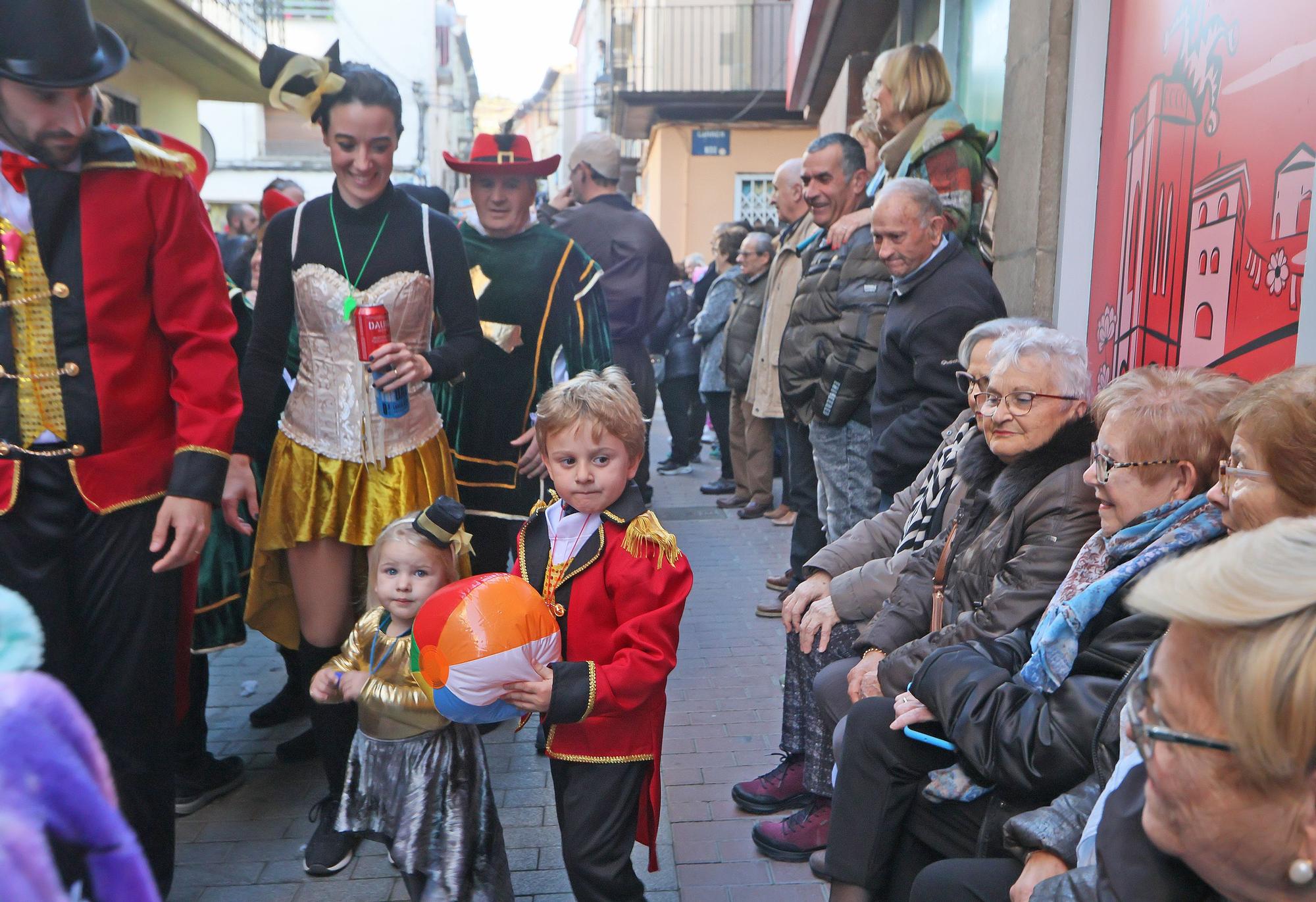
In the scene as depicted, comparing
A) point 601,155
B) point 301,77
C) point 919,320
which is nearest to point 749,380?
point 601,155

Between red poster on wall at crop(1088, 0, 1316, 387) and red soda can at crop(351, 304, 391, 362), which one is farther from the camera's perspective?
red soda can at crop(351, 304, 391, 362)

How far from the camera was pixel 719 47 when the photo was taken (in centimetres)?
1936

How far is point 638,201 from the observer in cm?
2986

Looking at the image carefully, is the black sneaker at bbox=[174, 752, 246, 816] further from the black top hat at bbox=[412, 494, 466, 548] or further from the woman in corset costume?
the black top hat at bbox=[412, 494, 466, 548]

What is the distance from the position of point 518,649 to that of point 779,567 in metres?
4.58

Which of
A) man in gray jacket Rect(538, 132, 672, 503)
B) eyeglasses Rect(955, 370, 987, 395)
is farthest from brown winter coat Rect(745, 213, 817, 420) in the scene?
eyeglasses Rect(955, 370, 987, 395)

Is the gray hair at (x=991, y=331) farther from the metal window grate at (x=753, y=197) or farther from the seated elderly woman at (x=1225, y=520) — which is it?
the metal window grate at (x=753, y=197)

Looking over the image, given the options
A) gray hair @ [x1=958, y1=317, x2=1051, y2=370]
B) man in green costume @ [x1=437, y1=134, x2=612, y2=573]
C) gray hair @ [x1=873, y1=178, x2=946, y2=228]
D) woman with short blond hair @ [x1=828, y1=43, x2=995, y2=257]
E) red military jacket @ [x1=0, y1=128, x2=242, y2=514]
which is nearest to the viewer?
red military jacket @ [x1=0, y1=128, x2=242, y2=514]

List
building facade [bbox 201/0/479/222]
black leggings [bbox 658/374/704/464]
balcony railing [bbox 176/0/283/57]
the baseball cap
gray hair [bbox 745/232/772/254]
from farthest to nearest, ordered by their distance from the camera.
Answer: building facade [bbox 201/0/479/222], balcony railing [bbox 176/0/283/57], black leggings [bbox 658/374/704/464], gray hair [bbox 745/232/772/254], the baseball cap

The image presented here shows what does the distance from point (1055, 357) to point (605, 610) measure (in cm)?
128

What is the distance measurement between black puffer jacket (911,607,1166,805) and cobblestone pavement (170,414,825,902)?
109cm

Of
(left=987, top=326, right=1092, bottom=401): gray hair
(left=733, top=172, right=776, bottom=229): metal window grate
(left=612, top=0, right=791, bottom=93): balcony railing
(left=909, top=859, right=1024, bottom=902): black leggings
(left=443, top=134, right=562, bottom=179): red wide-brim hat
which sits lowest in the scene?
(left=909, top=859, right=1024, bottom=902): black leggings

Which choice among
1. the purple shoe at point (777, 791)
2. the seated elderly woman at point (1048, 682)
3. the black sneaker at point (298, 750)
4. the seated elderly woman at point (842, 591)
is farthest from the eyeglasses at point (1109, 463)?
the black sneaker at point (298, 750)

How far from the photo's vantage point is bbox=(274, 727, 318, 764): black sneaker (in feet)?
13.0
